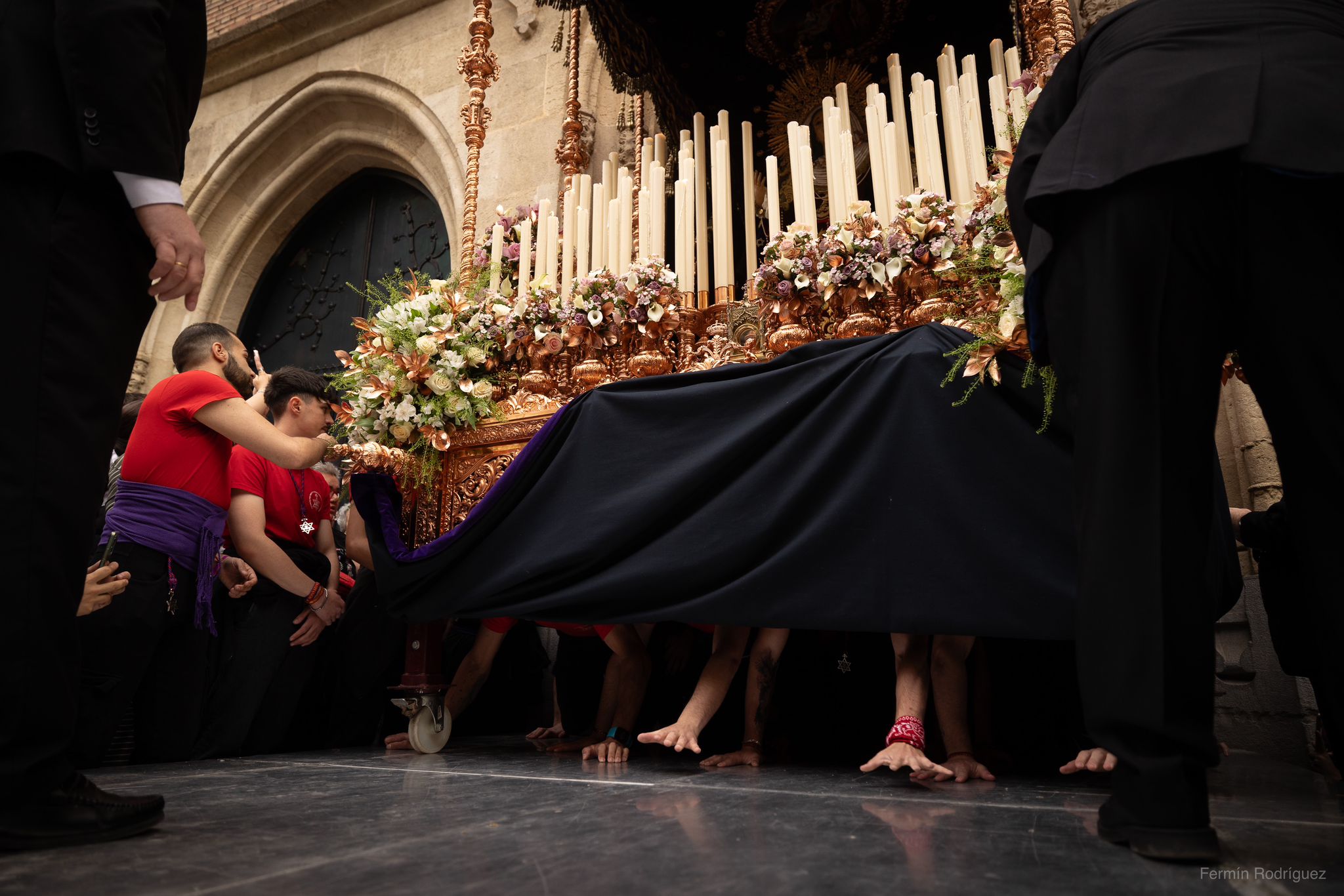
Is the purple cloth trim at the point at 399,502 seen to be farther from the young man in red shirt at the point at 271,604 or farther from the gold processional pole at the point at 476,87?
the gold processional pole at the point at 476,87

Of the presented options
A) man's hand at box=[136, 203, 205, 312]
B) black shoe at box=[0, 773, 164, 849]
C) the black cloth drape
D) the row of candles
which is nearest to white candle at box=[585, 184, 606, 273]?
the row of candles

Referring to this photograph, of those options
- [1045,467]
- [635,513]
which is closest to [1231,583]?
[1045,467]

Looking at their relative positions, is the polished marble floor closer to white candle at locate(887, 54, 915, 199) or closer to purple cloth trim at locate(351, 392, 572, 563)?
purple cloth trim at locate(351, 392, 572, 563)

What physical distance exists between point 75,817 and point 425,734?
1676mm

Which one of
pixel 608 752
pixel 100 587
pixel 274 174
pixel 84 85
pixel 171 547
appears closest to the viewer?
pixel 84 85

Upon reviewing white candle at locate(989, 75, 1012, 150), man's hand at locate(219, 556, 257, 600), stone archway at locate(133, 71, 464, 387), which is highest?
stone archway at locate(133, 71, 464, 387)

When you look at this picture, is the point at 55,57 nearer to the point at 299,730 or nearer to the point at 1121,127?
the point at 1121,127

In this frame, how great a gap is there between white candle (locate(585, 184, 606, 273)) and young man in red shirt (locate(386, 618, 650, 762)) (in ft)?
5.15

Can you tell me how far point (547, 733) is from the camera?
3.39m

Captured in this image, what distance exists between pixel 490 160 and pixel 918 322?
4.57m

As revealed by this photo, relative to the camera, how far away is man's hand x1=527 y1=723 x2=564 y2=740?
11.0ft

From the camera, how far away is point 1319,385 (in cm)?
122

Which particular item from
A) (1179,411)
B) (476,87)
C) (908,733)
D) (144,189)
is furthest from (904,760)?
(476,87)

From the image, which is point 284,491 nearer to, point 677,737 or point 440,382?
point 440,382
